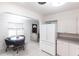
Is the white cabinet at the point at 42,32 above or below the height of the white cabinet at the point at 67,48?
above

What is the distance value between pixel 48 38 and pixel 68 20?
3.32 feet

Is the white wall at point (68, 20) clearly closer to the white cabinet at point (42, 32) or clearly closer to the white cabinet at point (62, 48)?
the white cabinet at point (62, 48)

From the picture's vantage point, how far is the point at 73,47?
6.61ft

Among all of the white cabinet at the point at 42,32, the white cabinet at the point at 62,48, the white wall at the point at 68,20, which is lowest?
the white cabinet at the point at 62,48

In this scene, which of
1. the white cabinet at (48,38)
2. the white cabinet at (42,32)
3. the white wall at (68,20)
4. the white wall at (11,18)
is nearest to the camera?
the white wall at (11,18)

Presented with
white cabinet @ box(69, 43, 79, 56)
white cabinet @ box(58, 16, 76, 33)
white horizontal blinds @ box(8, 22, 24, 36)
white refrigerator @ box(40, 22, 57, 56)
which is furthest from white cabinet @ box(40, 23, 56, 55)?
white horizontal blinds @ box(8, 22, 24, 36)

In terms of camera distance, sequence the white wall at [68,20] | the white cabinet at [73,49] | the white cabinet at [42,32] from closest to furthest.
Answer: the white cabinet at [73,49] → the white wall at [68,20] → the white cabinet at [42,32]

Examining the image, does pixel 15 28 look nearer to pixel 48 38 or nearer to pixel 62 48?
pixel 48 38

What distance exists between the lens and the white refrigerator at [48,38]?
252 centimetres

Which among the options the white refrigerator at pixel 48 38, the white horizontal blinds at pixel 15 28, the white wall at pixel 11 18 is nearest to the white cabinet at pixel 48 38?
the white refrigerator at pixel 48 38

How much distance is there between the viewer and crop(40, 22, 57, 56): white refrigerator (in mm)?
2521

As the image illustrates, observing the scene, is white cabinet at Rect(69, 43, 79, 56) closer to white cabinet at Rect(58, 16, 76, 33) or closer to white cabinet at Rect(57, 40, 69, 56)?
white cabinet at Rect(57, 40, 69, 56)

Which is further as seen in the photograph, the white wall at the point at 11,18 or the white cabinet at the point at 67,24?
the white cabinet at the point at 67,24

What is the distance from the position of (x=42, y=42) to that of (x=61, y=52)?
950mm
